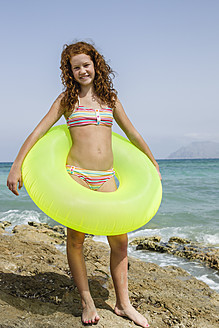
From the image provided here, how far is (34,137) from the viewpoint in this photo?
90.7 inches

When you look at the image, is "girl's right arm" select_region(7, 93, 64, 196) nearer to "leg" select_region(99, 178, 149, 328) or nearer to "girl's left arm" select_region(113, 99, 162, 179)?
"girl's left arm" select_region(113, 99, 162, 179)

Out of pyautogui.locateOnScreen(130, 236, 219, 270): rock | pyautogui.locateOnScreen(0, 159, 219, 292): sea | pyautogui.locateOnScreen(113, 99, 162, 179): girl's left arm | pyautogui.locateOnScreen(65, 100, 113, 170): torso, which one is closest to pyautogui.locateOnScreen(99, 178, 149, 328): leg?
pyautogui.locateOnScreen(65, 100, 113, 170): torso

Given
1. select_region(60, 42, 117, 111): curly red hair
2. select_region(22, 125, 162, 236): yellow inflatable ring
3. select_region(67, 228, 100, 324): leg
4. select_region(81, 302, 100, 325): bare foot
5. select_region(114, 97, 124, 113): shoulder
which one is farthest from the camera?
select_region(114, 97, 124, 113): shoulder

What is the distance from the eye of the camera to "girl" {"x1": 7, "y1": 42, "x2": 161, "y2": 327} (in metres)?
2.28

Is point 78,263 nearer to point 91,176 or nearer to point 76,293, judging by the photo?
point 76,293

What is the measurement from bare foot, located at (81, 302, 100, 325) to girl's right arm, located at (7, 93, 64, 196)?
0.92 m

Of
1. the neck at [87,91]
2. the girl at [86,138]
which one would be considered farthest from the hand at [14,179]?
the neck at [87,91]

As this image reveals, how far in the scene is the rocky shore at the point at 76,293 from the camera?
2205mm

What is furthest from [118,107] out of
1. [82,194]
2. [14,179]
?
[14,179]

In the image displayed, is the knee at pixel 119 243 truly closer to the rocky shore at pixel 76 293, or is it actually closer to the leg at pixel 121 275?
the leg at pixel 121 275

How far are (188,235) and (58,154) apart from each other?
15.9 ft

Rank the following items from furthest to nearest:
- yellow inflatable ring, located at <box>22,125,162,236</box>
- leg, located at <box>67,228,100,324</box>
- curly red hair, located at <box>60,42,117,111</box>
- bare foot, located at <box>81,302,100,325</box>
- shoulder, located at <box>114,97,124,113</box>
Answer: shoulder, located at <box>114,97,124,113</box>, curly red hair, located at <box>60,42,117,111</box>, leg, located at <box>67,228,100,324</box>, bare foot, located at <box>81,302,100,325</box>, yellow inflatable ring, located at <box>22,125,162,236</box>

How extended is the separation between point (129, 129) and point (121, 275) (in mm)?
1120

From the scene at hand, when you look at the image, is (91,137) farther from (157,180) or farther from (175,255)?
(175,255)
